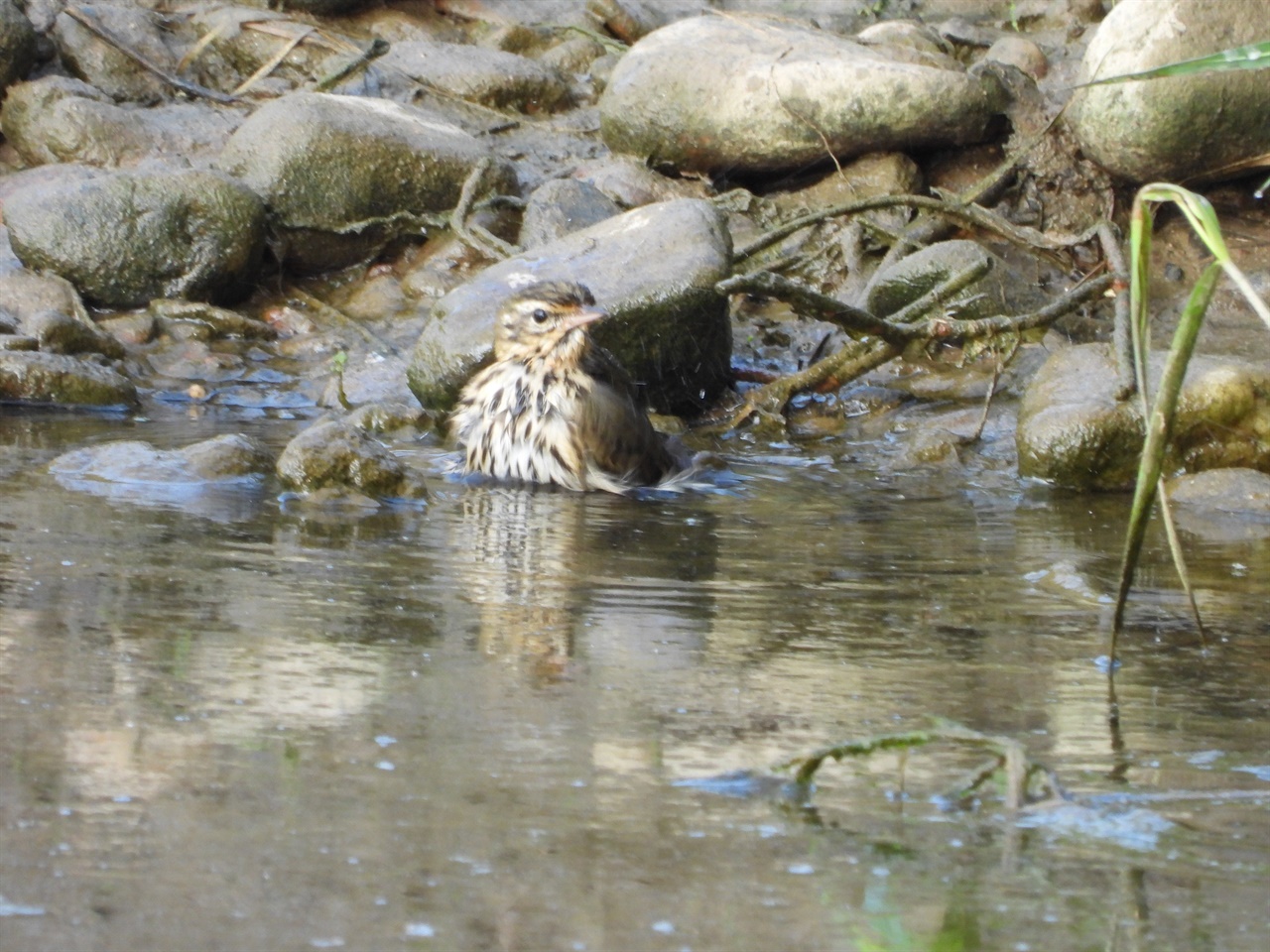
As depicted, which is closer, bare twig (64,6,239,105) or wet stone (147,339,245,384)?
wet stone (147,339,245,384)

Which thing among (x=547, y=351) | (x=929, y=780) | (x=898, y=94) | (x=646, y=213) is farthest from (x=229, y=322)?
(x=929, y=780)

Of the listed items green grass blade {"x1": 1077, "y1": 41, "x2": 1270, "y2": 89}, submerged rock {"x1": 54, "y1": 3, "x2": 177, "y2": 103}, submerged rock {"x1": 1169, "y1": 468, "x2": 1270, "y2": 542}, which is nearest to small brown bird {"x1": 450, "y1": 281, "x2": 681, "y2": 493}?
submerged rock {"x1": 1169, "y1": 468, "x2": 1270, "y2": 542}

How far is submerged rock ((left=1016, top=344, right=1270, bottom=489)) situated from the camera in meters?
6.79

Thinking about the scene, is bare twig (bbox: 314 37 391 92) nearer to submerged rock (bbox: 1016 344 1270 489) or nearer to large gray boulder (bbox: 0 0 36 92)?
large gray boulder (bbox: 0 0 36 92)

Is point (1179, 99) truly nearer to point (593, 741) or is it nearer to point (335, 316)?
point (335, 316)

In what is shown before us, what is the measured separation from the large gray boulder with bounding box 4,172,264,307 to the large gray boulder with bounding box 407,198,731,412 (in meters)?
2.23

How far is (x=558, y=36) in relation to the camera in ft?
43.8

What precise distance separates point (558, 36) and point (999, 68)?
3851mm

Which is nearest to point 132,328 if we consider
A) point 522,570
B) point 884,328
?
point 884,328

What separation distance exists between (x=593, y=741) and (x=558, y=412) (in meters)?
3.93

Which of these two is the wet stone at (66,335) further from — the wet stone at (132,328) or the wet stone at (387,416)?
the wet stone at (387,416)

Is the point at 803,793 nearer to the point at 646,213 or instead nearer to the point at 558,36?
the point at 646,213

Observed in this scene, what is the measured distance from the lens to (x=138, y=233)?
9.95 meters

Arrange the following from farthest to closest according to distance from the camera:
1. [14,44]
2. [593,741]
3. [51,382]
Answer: [14,44], [51,382], [593,741]
